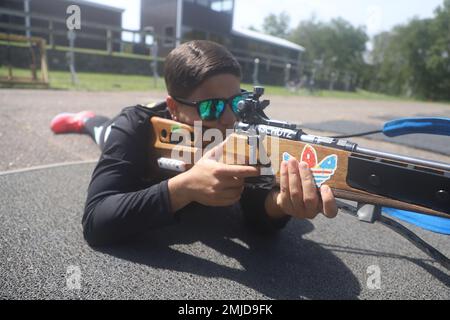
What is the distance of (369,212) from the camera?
3.89ft

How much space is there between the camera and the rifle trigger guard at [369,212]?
1.17 metres

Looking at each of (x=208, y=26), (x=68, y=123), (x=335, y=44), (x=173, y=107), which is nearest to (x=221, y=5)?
(x=208, y=26)

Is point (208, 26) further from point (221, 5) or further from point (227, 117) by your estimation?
point (227, 117)

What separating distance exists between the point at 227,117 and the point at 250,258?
69 centimetres

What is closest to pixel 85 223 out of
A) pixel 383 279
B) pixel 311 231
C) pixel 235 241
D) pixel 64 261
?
pixel 64 261

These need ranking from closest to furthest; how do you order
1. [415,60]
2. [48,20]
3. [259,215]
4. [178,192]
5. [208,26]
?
1. [178,192]
2. [259,215]
3. [48,20]
4. [208,26]
5. [415,60]

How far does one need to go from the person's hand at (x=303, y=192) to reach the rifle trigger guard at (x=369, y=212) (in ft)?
0.33

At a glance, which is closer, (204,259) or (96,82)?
(204,259)

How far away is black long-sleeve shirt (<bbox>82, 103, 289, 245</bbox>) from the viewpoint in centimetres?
144

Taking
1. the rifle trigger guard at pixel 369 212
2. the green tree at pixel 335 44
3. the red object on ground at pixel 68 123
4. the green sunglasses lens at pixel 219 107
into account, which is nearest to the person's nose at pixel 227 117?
the green sunglasses lens at pixel 219 107

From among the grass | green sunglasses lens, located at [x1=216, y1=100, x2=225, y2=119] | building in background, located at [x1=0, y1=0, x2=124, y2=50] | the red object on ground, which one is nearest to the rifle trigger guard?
green sunglasses lens, located at [x1=216, y1=100, x2=225, y2=119]

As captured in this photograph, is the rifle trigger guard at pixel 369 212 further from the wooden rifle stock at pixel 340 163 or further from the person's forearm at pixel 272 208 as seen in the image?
the person's forearm at pixel 272 208

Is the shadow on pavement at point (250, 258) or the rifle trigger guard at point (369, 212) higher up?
the rifle trigger guard at point (369, 212)

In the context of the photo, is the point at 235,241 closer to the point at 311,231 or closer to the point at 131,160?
the point at 311,231
